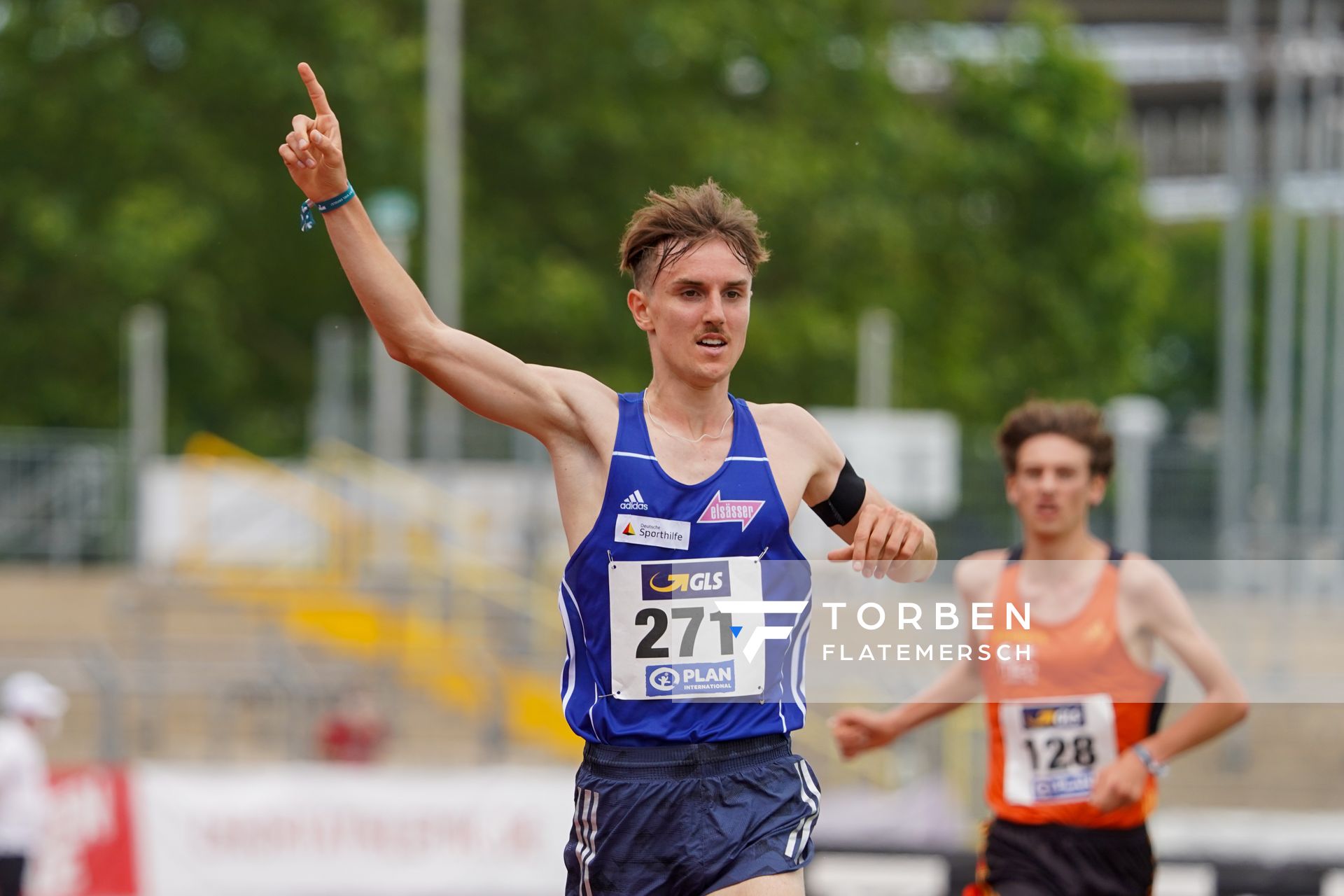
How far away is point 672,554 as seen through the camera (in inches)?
162

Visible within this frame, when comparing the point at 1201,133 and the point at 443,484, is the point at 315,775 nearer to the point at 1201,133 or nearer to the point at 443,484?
the point at 443,484

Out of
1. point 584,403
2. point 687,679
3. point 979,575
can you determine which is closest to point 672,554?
point 687,679

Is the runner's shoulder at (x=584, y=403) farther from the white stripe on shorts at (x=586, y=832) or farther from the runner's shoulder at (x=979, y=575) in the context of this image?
the runner's shoulder at (x=979, y=575)

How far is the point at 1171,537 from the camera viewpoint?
59.6ft

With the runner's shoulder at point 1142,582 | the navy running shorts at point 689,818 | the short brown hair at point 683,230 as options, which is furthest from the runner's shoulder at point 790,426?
the runner's shoulder at point 1142,582

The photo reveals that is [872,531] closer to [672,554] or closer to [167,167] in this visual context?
[672,554]

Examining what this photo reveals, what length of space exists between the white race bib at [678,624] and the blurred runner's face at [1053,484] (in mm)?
1921

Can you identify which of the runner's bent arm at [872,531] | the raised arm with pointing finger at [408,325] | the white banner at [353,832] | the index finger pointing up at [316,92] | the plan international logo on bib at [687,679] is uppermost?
the index finger pointing up at [316,92]

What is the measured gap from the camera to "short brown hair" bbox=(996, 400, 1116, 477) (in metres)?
5.96

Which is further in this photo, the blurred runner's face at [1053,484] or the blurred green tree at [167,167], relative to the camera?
the blurred green tree at [167,167]

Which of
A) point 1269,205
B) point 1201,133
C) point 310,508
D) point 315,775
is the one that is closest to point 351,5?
point 310,508

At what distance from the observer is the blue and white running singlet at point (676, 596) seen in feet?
13.5

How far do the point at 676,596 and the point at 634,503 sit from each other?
227mm

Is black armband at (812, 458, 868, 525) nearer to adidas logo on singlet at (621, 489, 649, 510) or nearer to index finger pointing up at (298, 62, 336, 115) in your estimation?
adidas logo on singlet at (621, 489, 649, 510)
